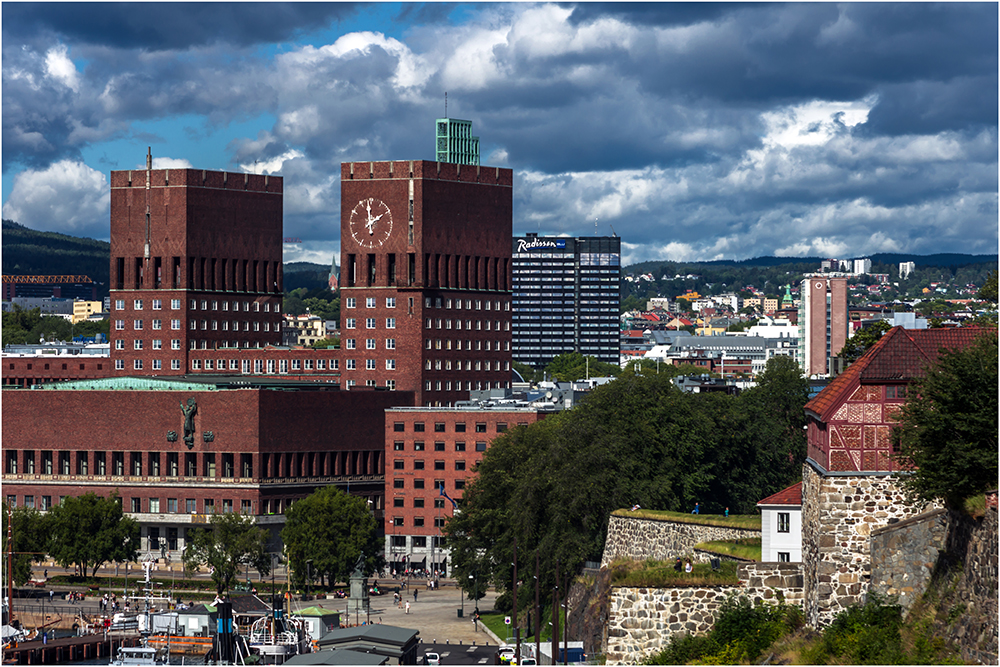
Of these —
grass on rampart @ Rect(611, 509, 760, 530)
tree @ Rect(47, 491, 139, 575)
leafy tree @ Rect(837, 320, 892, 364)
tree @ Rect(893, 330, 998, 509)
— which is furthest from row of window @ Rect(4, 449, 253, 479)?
tree @ Rect(893, 330, 998, 509)

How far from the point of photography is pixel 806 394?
596 ft

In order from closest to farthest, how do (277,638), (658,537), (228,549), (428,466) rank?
1. (658,537)
2. (277,638)
3. (228,549)
4. (428,466)

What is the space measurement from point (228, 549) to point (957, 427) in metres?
127

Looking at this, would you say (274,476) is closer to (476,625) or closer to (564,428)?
(476,625)

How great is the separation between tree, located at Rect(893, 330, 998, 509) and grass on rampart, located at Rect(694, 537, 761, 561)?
22829 millimetres

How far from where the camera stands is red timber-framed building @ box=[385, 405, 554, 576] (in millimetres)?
189250

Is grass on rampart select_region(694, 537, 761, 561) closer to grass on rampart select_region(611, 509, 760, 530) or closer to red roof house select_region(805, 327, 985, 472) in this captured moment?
grass on rampart select_region(611, 509, 760, 530)

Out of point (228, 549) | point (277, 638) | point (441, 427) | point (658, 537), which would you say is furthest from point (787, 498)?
point (441, 427)

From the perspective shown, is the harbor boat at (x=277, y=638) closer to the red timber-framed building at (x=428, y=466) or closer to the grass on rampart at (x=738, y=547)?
the red timber-framed building at (x=428, y=466)

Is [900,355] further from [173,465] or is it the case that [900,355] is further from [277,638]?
[173,465]

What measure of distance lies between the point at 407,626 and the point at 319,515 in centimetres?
3315

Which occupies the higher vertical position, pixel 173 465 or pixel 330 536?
pixel 173 465

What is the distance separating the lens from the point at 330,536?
563 ft

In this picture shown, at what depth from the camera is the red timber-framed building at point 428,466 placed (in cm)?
18925
